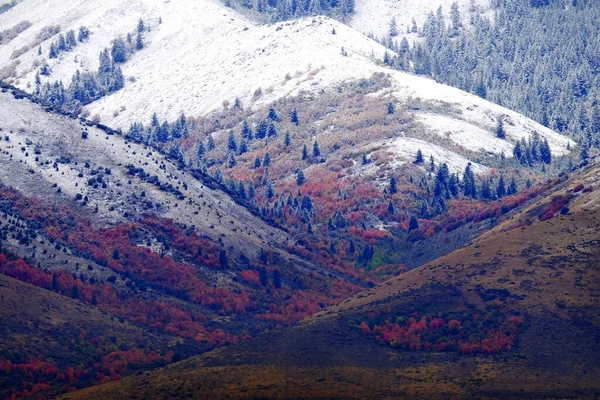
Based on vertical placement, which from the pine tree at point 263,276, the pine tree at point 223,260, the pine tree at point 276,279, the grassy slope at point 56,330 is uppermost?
the grassy slope at point 56,330

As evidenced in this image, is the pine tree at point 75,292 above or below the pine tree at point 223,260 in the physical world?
above

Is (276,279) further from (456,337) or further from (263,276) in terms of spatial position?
(456,337)

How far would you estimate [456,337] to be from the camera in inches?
5896

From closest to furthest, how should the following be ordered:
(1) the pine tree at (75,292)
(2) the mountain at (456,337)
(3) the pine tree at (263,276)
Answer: (2) the mountain at (456,337) → (1) the pine tree at (75,292) → (3) the pine tree at (263,276)

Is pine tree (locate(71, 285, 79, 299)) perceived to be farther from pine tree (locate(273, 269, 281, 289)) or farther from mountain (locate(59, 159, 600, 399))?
pine tree (locate(273, 269, 281, 289))

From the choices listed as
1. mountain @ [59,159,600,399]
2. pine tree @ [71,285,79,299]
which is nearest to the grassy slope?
pine tree @ [71,285,79,299]

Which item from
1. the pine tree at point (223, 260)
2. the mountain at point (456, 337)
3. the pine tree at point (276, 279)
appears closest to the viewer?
the mountain at point (456, 337)

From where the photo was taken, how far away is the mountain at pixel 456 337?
130m

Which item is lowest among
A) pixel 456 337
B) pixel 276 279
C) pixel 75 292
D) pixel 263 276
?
pixel 276 279

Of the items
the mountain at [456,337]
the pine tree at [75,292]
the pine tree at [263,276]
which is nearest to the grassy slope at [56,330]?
the pine tree at [75,292]

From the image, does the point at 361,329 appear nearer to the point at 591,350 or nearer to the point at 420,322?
the point at 420,322

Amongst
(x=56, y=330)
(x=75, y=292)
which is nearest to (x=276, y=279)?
(x=75, y=292)

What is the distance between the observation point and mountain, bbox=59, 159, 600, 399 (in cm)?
13012

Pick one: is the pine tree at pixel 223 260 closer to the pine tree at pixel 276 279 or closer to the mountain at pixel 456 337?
the pine tree at pixel 276 279
